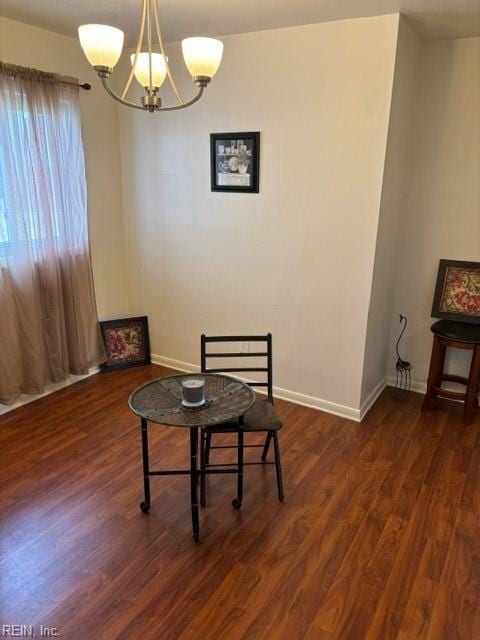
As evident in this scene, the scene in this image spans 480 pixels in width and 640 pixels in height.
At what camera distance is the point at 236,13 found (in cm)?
280

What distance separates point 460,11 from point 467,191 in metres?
1.19

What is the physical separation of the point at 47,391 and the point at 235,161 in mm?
2366

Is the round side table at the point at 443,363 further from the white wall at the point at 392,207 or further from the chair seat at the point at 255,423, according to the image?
the chair seat at the point at 255,423

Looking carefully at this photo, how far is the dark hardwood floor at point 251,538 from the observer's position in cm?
192

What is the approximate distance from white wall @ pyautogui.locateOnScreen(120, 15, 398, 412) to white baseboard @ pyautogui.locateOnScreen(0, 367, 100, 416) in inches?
33.2

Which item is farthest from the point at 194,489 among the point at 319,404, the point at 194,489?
the point at 319,404

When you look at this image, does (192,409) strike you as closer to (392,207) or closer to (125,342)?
(392,207)

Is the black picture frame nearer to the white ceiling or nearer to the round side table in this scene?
the white ceiling

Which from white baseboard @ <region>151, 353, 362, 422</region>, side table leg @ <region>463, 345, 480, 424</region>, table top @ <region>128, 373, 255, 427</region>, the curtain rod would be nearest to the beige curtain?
the curtain rod

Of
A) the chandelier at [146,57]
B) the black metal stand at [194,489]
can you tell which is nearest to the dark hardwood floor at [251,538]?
the black metal stand at [194,489]

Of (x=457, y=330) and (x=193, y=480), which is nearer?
(x=193, y=480)

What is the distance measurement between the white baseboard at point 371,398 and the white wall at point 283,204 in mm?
101

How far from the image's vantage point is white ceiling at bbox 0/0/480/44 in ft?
8.56

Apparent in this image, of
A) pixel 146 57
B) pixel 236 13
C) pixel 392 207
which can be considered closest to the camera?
pixel 146 57
